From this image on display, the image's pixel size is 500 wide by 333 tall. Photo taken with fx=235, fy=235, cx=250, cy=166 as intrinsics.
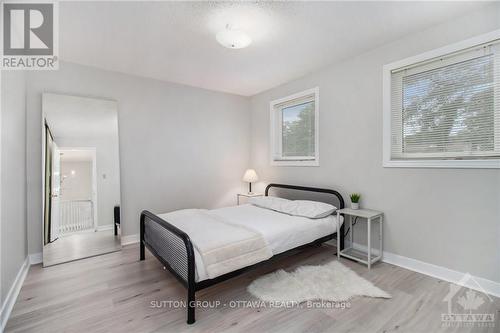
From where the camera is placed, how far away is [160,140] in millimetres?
3830

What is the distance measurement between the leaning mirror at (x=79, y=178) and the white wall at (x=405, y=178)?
293cm

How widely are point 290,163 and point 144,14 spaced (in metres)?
2.86

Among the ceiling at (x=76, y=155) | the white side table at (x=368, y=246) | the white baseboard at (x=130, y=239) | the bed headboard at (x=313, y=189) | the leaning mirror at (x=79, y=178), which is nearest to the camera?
the white side table at (x=368, y=246)

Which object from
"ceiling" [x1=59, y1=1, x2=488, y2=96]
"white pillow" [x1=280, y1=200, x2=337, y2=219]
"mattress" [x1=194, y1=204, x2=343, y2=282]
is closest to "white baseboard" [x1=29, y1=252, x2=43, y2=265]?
"mattress" [x1=194, y1=204, x2=343, y2=282]

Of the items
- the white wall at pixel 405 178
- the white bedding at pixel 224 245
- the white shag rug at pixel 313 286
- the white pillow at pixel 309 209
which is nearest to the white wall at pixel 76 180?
the white bedding at pixel 224 245

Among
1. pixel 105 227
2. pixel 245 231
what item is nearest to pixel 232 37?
pixel 245 231

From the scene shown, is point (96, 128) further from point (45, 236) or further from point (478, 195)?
point (478, 195)

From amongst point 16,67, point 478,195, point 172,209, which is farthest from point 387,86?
point 16,67

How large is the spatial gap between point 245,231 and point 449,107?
2.42 metres

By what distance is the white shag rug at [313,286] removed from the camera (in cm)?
212

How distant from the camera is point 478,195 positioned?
7.20 ft

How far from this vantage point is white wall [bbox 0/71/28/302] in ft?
6.49

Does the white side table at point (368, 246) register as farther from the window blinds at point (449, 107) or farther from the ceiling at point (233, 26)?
the ceiling at point (233, 26)

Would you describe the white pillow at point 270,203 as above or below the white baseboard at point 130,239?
above
